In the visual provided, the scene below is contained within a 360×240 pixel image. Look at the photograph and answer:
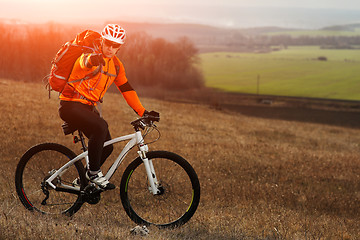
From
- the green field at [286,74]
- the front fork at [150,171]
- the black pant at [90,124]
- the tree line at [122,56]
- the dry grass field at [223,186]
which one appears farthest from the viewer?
the green field at [286,74]

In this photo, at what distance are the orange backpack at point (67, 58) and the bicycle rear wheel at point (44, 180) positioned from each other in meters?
1.03

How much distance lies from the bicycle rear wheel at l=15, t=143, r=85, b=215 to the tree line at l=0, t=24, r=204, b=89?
18.9 m

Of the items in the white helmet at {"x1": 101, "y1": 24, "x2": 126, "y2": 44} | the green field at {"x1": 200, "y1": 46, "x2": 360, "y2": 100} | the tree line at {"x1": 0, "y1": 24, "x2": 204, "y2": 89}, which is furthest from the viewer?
the green field at {"x1": 200, "y1": 46, "x2": 360, "y2": 100}

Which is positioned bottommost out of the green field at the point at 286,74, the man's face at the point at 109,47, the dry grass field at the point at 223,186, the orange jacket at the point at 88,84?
the green field at the point at 286,74

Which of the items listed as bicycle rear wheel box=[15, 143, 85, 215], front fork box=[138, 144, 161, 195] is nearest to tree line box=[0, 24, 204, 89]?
bicycle rear wheel box=[15, 143, 85, 215]

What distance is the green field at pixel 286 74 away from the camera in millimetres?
115488

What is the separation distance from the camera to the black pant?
5.34 m

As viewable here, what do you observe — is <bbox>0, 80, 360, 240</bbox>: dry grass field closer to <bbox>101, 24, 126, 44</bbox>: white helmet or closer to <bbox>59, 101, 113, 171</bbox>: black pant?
<bbox>59, 101, 113, 171</bbox>: black pant

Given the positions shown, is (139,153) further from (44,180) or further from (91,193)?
(44,180)

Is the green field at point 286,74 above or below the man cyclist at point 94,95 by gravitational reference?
below

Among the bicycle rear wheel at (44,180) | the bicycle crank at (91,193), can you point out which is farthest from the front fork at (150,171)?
the bicycle rear wheel at (44,180)

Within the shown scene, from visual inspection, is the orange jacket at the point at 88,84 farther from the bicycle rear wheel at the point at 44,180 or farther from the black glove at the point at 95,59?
the bicycle rear wheel at the point at 44,180

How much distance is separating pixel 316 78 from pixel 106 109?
12425 cm

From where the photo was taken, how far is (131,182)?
5613mm
